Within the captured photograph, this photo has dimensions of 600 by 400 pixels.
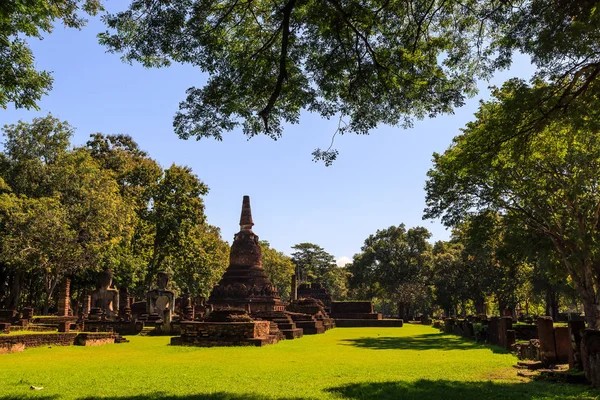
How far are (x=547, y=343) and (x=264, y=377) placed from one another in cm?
697

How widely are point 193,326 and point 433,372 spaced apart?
9607 millimetres

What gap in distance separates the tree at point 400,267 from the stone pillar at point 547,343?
4454cm

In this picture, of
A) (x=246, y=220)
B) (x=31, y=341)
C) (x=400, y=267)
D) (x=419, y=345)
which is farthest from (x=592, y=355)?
(x=400, y=267)

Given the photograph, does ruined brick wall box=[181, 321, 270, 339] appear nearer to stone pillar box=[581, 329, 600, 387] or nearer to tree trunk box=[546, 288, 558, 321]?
stone pillar box=[581, 329, 600, 387]

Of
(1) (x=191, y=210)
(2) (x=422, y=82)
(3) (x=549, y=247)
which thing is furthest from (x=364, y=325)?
(2) (x=422, y=82)

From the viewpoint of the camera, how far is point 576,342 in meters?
9.68

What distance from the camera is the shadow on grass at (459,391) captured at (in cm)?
702

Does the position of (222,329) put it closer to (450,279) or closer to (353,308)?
(353,308)

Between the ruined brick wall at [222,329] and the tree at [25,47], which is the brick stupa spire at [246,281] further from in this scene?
the tree at [25,47]

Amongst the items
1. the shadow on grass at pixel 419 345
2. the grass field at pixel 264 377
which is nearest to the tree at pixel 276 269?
the shadow on grass at pixel 419 345

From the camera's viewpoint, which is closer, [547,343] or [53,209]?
[547,343]

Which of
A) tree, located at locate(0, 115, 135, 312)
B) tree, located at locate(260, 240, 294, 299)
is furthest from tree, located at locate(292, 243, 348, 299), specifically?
tree, located at locate(0, 115, 135, 312)

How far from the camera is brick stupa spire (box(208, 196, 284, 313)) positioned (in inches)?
1428

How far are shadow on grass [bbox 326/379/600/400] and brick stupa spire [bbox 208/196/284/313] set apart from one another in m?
26.6
